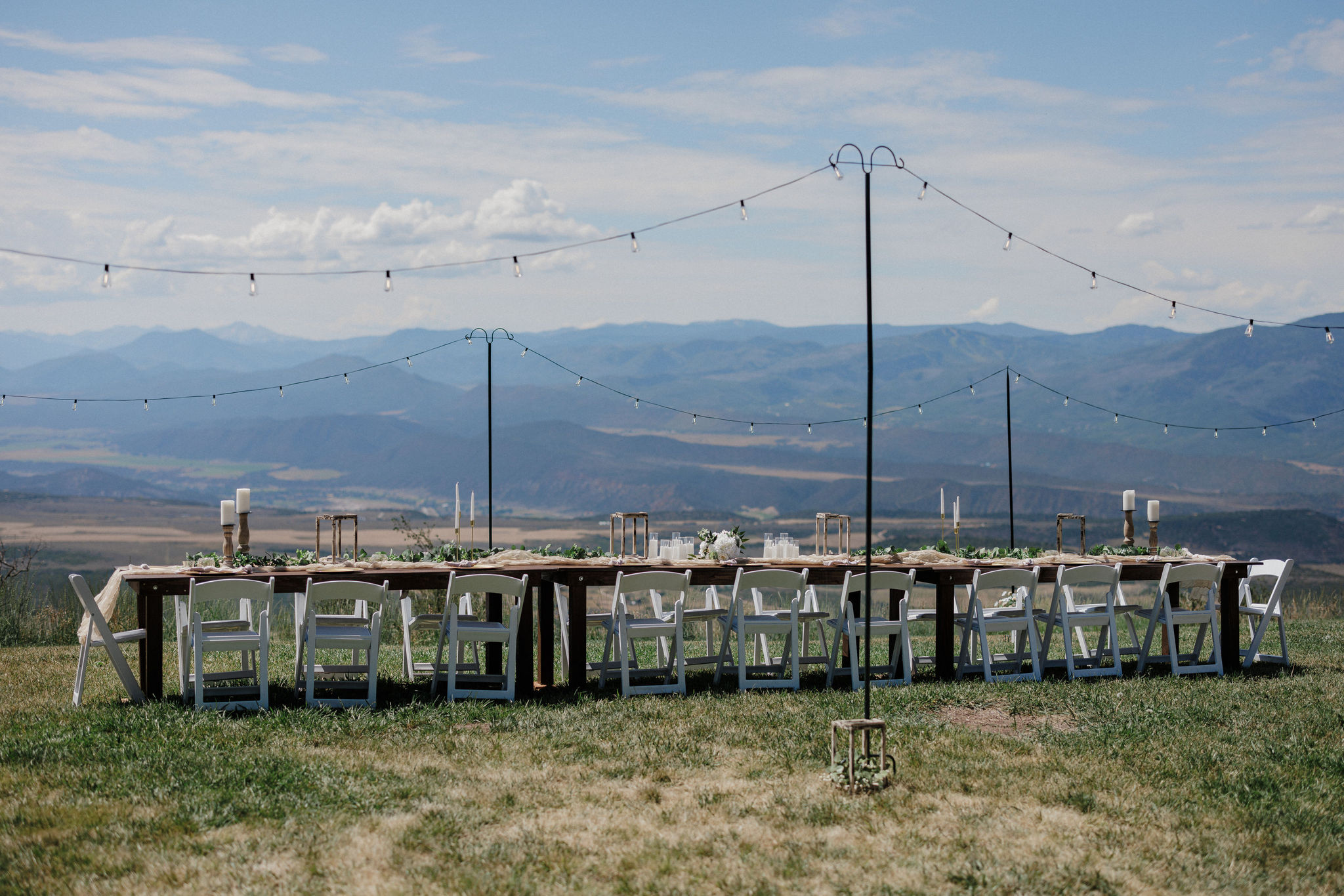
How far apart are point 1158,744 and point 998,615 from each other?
246 centimetres

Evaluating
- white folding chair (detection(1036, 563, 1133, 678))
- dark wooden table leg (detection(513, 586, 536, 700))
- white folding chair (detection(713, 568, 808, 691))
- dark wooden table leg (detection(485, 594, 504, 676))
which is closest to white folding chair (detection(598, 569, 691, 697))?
white folding chair (detection(713, 568, 808, 691))

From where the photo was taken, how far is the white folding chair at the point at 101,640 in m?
6.33

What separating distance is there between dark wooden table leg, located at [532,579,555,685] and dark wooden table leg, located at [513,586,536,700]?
5.2 inches

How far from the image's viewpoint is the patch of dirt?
5.99 metres

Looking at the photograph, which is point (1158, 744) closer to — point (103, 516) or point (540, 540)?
point (540, 540)

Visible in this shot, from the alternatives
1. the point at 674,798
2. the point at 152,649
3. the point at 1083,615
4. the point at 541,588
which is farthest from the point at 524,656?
the point at 1083,615

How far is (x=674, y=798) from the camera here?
480 centimetres

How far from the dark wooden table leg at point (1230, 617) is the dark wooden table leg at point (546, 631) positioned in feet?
14.7

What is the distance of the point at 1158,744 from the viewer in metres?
5.60

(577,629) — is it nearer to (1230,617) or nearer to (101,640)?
(101,640)

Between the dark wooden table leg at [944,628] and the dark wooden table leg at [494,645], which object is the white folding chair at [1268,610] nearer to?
the dark wooden table leg at [944,628]

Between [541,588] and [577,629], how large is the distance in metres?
0.32

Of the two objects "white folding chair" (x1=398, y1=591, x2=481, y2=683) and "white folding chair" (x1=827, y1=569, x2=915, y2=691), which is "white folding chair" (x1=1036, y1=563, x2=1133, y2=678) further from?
"white folding chair" (x1=398, y1=591, x2=481, y2=683)

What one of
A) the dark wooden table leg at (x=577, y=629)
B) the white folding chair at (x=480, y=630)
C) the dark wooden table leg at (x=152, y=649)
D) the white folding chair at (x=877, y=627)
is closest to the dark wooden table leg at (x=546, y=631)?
the dark wooden table leg at (x=577, y=629)
